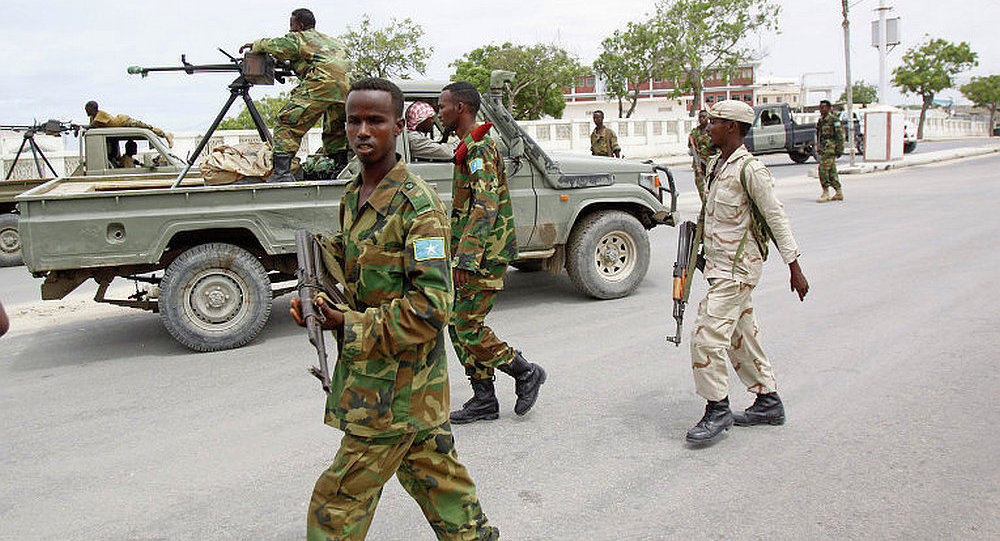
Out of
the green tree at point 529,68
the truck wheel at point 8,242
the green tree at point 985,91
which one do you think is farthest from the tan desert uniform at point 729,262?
the green tree at point 985,91

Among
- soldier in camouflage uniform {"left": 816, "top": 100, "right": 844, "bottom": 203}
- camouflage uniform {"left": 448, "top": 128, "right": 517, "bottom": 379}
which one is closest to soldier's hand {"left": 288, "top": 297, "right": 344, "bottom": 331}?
camouflage uniform {"left": 448, "top": 128, "right": 517, "bottom": 379}

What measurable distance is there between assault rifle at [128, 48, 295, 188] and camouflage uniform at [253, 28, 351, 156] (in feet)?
0.38

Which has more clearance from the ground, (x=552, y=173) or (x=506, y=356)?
(x=552, y=173)

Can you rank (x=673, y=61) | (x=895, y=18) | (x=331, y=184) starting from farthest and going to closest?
(x=673, y=61), (x=895, y=18), (x=331, y=184)

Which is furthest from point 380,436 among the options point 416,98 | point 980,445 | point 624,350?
point 416,98

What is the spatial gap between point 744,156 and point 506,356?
1.61 meters

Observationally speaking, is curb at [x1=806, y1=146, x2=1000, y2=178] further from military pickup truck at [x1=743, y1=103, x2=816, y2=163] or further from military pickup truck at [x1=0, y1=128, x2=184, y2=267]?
military pickup truck at [x1=0, y1=128, x2=184, y2=267]

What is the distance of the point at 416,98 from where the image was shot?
21.0 feet

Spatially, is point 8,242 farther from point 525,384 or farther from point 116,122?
point 525,384

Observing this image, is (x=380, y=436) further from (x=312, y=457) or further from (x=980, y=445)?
(x=980, y=445)

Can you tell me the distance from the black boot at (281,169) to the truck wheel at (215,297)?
0.64 m

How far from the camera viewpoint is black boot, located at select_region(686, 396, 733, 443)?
3943 millimetres

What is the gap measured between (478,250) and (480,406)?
3.07ft

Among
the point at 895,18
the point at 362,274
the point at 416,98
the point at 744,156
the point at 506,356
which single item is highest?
the point at 895,18
